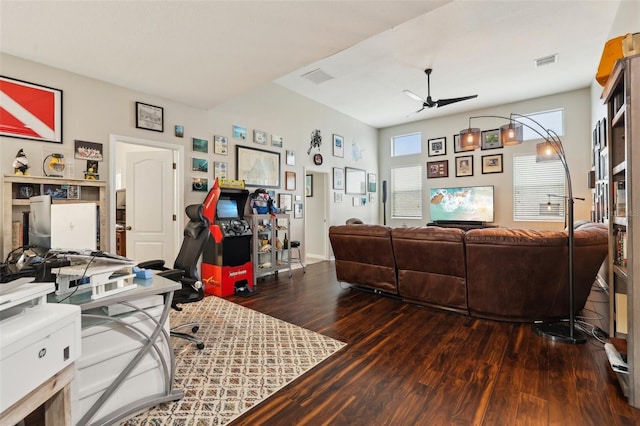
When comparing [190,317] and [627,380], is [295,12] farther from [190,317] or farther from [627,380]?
[627,380]

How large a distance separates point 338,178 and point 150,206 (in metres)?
3.98

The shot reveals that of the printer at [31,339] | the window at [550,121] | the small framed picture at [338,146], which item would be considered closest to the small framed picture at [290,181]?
the small framed picture at [338,146]

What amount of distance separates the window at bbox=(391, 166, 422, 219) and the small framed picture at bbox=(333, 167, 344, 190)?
195 centimetres

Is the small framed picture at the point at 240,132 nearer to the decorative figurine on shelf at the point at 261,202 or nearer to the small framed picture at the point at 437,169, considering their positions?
the decorative figurine on shelf at the point at 261,202

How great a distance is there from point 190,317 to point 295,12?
3079mm

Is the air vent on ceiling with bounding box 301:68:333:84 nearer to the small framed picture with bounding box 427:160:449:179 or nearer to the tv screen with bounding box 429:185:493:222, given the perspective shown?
the small framed picture with bounding box 427:160:449:179

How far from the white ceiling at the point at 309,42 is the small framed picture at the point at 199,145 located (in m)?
0.54

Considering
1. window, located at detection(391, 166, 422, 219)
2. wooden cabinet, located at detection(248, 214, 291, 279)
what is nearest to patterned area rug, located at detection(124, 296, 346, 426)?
wooden cabinet, located at detection(248, 214, 291, 279)

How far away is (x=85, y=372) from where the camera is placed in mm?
1495

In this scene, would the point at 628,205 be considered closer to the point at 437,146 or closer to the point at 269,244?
the point at 269,244

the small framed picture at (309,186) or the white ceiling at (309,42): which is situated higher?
the white ceiling at (309,42)

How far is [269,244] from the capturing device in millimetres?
5059

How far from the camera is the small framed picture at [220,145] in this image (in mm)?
4688

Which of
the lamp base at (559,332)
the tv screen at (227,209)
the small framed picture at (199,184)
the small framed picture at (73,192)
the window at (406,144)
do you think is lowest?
the lamp base at (559,332)
